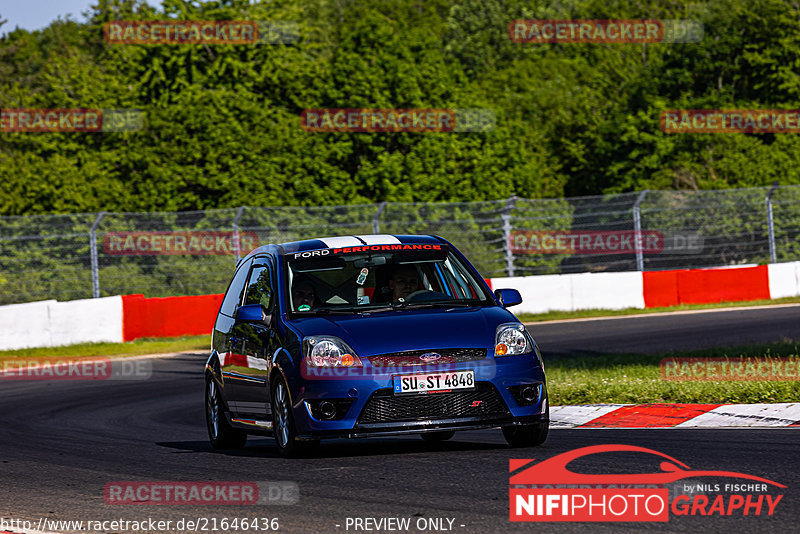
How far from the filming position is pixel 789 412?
9.54 meters

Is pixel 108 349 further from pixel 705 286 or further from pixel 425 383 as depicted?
pixel 425 383

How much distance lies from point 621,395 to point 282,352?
380 cm

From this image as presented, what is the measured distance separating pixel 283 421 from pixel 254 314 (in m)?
0.82

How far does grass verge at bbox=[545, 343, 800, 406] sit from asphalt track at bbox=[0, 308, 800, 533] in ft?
4.51

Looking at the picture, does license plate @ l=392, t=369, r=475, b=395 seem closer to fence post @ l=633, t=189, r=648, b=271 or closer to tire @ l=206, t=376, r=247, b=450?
tire @ l=206, t=376, r=247, b=450

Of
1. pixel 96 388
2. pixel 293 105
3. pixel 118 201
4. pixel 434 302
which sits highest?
pixel 293 105

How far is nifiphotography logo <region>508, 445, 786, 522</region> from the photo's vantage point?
593 centimetres

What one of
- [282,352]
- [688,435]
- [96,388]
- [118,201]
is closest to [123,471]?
[282,352]

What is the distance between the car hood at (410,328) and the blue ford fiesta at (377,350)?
11 mm

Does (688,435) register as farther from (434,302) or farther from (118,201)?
(118,201)

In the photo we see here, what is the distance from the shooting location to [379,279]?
932cm

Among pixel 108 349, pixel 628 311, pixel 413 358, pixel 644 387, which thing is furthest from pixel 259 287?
pixel 628 311

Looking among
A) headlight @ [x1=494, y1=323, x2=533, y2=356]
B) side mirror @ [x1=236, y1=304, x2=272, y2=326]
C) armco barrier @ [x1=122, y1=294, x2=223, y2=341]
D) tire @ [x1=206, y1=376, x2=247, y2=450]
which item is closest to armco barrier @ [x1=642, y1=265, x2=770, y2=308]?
armco barrier @ [x1=122, y1=294, x2=223, y2=341]

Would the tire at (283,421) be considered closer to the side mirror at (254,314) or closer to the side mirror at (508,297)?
the side mirror at (254,314)
